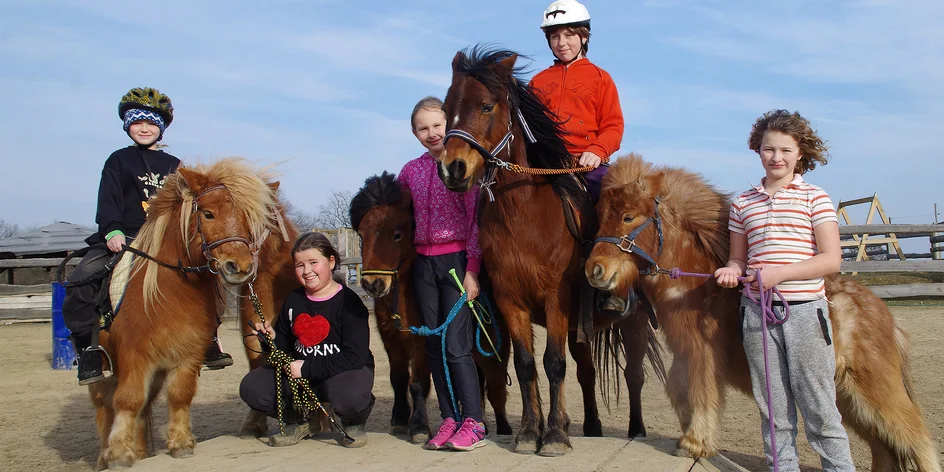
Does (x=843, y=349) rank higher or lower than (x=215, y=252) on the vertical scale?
lower

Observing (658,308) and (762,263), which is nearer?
(762,263)

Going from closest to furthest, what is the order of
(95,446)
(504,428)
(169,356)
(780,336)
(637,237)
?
1. (780,336)
2. (637,237)
3. (169,356)
4. (504,428)
5. (95,446)

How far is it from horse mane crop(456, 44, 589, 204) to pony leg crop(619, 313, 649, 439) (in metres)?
1.26

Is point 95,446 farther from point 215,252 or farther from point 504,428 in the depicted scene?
point 504,428

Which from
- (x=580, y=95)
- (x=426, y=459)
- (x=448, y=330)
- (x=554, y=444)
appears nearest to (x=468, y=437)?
(x=426, y=459)

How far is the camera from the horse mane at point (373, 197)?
16.1ft

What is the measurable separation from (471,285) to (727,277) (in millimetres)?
1480

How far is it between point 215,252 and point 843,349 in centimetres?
351

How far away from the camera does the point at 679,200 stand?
13.9ft

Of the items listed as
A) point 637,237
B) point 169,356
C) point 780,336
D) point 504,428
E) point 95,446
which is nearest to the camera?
point 780,336

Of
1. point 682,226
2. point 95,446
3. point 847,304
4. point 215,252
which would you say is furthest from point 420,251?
point 95,446

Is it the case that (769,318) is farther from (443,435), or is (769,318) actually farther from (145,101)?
(145,101)

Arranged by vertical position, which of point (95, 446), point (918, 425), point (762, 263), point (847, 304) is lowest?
point (95, 446)

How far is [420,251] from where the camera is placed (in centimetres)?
465
